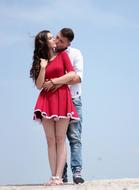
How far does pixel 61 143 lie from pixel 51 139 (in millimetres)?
143

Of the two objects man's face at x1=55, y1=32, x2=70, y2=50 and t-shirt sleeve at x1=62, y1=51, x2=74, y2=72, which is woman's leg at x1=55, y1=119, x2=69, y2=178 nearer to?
t-shirt sleeve at x1=62, y1=51, x2=74, y2=72

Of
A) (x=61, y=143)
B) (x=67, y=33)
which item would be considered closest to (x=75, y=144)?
(x=61, y=143)

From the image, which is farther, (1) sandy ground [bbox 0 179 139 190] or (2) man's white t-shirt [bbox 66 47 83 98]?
(2) man's white t-shirt [bbox 66 47 83 98]

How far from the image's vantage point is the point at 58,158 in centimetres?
771

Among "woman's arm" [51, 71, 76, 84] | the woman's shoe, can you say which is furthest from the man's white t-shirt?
the woman's shoe

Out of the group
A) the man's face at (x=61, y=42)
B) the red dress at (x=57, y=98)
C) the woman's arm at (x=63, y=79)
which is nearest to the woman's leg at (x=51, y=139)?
the red dress at (x=57, y=98)

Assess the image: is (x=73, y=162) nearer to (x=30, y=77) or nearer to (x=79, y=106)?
(x=79, y=106)

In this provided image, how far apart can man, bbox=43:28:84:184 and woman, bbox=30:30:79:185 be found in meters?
0.13

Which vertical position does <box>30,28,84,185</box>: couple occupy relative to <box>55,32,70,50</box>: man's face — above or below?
below

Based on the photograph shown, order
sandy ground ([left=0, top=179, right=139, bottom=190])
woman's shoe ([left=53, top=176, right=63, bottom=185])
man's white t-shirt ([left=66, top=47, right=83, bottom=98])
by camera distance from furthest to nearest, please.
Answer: man's white t-shirt ([left=66, top=47, right=83, bottom=98])
woman's shoe ([left=53, top=176, right=63, bottom=185])
sandy ground ([left=0, top=179, right=139, bottom=190])

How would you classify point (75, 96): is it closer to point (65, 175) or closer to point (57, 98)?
point (57, 98)

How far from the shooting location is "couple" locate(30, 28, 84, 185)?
7.63 metres

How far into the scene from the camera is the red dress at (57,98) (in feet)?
25.0

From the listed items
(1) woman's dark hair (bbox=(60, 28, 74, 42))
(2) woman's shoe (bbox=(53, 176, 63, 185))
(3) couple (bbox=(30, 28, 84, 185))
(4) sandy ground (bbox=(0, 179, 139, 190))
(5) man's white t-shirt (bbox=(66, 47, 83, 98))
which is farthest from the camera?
(5) man's white t-shirt (bbox=(66, 47, 83, 98))
